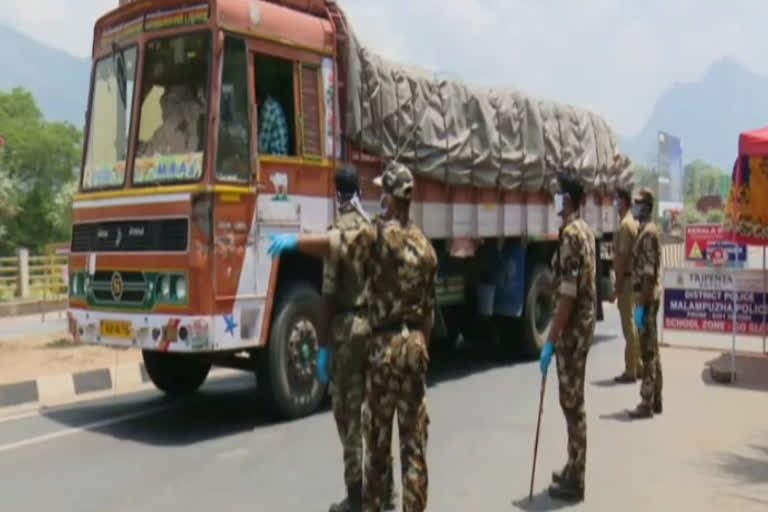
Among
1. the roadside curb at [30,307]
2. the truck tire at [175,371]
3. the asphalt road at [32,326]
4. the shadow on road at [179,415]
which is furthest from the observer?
the roadside curb at [30,307]

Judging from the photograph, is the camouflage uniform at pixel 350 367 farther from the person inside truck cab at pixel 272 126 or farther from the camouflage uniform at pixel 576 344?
the person inside truck cab at pixel 272 126

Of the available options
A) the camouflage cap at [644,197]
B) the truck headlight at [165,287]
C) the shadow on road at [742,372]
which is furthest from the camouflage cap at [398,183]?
the shadow on road at [742,372]

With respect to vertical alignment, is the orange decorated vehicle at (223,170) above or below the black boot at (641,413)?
above

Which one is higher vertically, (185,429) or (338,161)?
(338,161)

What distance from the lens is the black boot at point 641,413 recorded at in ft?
24.6

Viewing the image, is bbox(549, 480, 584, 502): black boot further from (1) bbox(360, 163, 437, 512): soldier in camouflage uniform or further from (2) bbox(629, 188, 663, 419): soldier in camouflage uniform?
(2) bbox(629, 188, 663, 419): soldier in camouflage uniform

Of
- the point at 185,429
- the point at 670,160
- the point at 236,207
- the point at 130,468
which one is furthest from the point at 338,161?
the point at 670,160

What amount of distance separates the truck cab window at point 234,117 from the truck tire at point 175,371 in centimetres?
224

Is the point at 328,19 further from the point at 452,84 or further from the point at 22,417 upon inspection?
the point at 22,417

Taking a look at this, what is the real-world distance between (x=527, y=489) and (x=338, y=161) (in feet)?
11.4

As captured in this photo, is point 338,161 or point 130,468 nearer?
point 130,468

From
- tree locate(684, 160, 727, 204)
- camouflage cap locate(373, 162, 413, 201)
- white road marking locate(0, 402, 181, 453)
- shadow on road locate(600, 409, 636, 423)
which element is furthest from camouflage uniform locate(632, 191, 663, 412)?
tree locate(684, 160, 727, 204)

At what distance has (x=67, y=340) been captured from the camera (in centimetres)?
1359

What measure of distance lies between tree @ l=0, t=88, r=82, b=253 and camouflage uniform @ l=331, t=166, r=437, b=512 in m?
50.8
